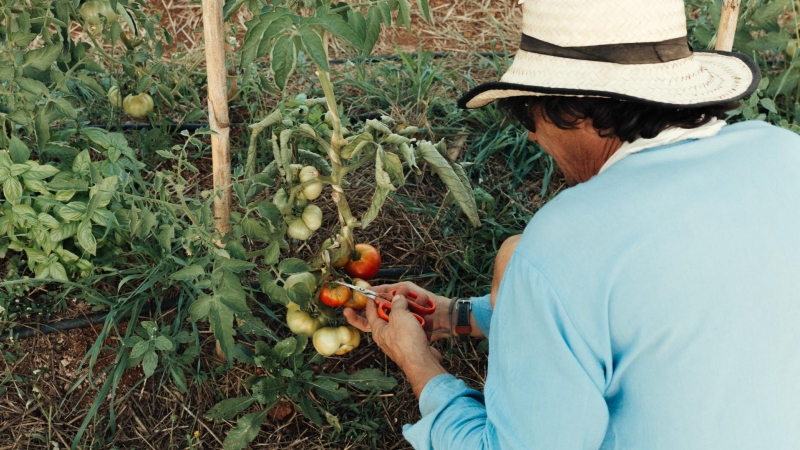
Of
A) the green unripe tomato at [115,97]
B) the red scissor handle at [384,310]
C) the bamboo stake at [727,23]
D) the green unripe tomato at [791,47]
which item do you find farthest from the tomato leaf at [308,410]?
the green unripe tomato at [791,47]

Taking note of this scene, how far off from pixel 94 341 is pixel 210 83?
0.88 meters

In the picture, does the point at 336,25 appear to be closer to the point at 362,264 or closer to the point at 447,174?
the point at 447,174

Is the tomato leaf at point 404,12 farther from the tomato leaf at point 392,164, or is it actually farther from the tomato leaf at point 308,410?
the tomato leaf at point 308,410

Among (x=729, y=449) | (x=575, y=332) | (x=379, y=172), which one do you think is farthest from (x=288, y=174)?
(x=729, y=449)

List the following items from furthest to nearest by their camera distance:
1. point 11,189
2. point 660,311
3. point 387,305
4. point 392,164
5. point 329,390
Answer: point 329,390, point 11,189, point 387,305, point 392,164, point 660,311

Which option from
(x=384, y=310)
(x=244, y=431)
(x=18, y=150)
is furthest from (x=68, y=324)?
(x=384, y=310)

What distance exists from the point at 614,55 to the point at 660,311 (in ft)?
1.38

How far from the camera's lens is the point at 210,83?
170 cm

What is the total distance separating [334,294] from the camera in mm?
1842

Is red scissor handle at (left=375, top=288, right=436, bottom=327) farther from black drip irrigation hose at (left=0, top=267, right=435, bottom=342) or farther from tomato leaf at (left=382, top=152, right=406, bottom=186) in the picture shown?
black drip irrigation hose at (left=0, top=267, right=435, bottom=342)

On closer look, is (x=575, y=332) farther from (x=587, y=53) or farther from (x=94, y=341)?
(x=94, y=341)

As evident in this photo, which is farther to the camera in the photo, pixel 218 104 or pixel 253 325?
pixel 253 325

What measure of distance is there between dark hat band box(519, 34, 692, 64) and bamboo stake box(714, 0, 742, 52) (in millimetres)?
848

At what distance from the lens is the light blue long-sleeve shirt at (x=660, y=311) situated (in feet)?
3.69
